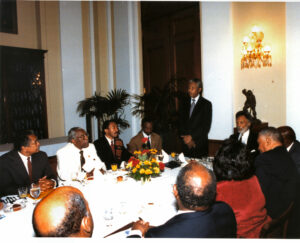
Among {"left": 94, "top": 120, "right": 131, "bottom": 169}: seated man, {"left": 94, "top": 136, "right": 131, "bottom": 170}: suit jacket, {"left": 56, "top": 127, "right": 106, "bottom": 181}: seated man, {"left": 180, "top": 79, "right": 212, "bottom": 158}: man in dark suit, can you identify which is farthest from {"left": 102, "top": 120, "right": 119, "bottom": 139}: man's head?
{"left": 180, "top": 79, "right": 212, "bottom": 158}: man in dark suit

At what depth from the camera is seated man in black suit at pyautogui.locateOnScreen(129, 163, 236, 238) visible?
4.17 feet

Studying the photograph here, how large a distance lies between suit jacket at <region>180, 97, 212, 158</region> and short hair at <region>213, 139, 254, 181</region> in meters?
2.25

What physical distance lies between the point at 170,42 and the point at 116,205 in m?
5.14

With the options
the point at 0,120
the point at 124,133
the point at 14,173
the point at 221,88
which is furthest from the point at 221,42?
the point at 0,120

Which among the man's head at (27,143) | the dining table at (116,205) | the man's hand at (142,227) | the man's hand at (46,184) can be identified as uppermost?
the man's head at (27,143)

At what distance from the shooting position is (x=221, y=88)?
528cm

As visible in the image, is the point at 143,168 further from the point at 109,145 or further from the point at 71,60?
the point at 71,60

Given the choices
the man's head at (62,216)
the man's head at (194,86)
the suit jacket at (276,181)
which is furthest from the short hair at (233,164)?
the man's head at (194,86)

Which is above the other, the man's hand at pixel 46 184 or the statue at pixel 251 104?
the statue at pixel 251 104

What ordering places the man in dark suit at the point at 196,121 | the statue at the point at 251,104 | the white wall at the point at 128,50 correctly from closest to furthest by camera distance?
1. the man in dark suit at the point at 196,121
2. the statue at the point at 251,104
3. the white wall at the point at 128,50

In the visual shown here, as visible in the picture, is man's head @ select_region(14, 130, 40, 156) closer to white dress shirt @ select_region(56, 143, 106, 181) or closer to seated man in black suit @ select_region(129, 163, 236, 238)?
white dress shirt @ select_region(56, 143, 106, 181)

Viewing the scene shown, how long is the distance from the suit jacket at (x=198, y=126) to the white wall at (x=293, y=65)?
1326mm

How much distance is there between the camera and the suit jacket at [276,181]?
205 centimetres

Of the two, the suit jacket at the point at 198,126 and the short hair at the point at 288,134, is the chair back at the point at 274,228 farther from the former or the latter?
the suit jacket at the point at 198,126
